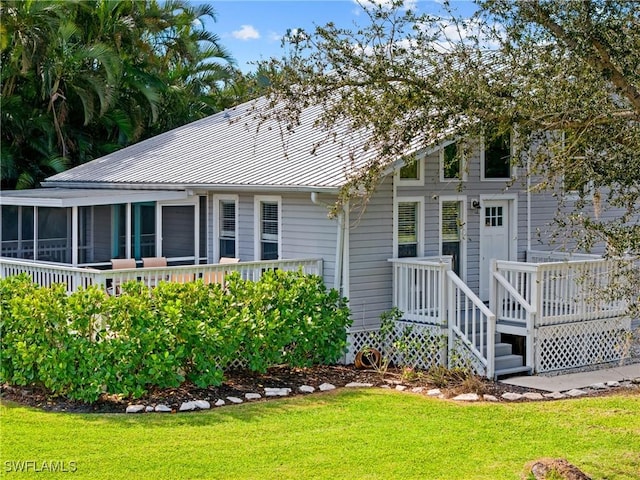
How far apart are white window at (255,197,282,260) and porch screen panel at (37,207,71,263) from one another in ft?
16.9

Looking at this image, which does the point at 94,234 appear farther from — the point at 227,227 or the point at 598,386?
the point at 598,386

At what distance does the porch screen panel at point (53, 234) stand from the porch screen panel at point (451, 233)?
8.14 meters

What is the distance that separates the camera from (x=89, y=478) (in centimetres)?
886

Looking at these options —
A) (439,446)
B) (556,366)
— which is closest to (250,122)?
(556,366)

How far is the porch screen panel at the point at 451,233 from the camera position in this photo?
16.3 meters

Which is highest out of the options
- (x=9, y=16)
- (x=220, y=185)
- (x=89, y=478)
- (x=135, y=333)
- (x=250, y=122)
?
(x=9, y=16)

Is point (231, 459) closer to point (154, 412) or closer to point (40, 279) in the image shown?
point (154, 412)

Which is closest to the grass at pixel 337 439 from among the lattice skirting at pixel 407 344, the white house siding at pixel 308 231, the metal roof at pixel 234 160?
the lattice skirting at pixel 407 344

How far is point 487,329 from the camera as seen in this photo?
14.0 meters

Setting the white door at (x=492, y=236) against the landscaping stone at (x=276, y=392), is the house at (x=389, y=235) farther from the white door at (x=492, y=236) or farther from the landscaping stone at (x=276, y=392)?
the landscaping stone at (x=276, y=392)

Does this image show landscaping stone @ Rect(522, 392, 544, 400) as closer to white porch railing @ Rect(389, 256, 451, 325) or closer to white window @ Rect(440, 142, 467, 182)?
white porch railing @ Rect(389, 256, 451, 325)

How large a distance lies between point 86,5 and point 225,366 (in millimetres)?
15285

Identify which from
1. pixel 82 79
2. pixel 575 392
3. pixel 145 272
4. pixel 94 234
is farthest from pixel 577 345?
pixel 82 79

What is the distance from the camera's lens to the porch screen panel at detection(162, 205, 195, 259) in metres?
18.5
